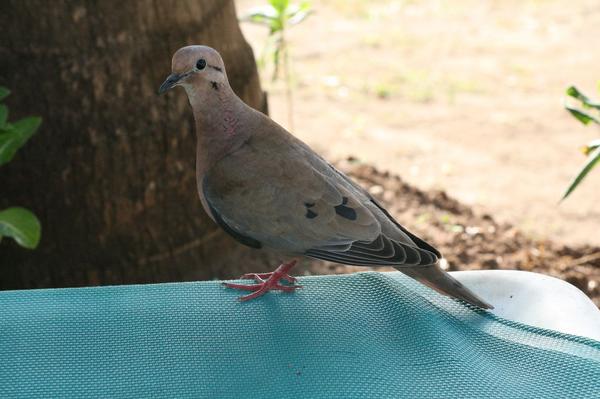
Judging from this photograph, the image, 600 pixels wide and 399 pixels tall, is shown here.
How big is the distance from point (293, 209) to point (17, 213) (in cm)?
124

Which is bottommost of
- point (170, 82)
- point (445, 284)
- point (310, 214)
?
point (445, 284)

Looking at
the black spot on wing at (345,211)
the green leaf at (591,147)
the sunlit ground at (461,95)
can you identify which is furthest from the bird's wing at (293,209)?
the sunlit ground at (461,95)

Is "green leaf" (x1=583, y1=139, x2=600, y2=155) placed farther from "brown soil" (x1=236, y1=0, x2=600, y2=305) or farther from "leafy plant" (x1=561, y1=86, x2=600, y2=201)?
"brown soil" (x1=236, y1=0, x2=600, y2=305)

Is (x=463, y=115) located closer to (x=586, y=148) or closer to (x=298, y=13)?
(x=298, y=13)

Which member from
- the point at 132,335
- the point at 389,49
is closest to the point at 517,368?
the point at 132,335

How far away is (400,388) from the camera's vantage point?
250cm

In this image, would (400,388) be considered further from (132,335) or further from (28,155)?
(28,155)

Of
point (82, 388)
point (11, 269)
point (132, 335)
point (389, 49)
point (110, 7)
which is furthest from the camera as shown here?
point (389, 49)

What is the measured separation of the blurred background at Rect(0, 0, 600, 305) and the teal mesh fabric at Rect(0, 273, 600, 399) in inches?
43.0

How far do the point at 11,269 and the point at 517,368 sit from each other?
2405 mm

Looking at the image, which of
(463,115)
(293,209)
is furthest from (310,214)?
(463,115)

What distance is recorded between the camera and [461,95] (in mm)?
7375

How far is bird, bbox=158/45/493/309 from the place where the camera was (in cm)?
285

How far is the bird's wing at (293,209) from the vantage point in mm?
2916
